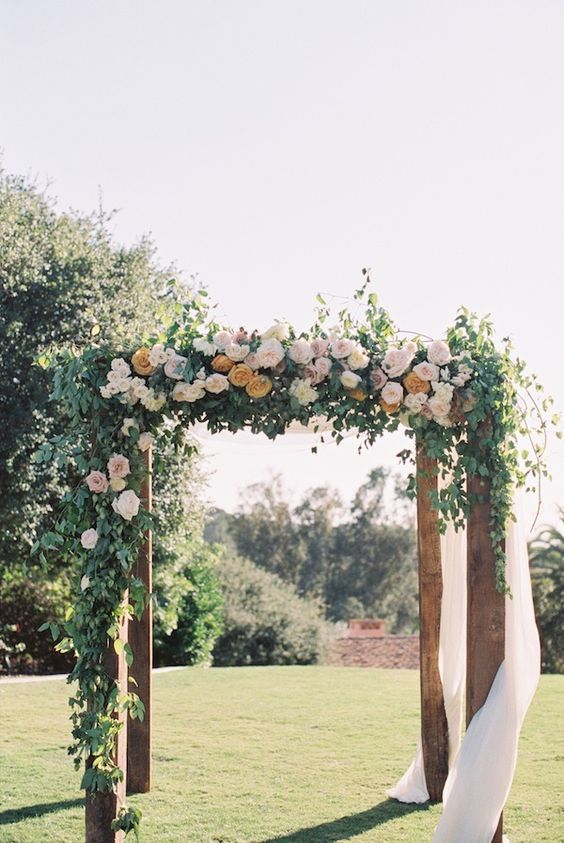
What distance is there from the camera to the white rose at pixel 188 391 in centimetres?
476

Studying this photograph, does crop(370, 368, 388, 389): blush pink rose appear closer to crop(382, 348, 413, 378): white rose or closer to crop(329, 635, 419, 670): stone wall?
crop(382, 348, 413, 378): white rose

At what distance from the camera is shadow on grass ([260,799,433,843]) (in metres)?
5.33

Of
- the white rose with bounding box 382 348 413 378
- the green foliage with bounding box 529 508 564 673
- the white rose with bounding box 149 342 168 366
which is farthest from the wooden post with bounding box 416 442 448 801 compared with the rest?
the green foliage with bounding box 529 508 564 673

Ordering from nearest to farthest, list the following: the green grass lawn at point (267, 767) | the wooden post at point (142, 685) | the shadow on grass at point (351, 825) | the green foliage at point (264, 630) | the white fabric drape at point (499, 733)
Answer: the white fabric drape at point (499, 733) < the shadow on grass at point (351, 825) < the green grass lawn at point (267, 767) < the wooden post at point (142, 685) < the green foliage at point (264, 630)

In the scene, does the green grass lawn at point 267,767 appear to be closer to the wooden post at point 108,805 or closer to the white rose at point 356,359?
the wooden post at point 108,805

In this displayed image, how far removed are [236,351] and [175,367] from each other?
0.32m

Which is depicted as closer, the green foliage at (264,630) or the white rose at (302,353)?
the white rose at (302,353)

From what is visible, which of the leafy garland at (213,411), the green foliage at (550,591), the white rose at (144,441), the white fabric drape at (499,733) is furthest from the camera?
the green foliage at (550,591)

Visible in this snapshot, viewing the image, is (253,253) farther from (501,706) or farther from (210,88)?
(501,706)

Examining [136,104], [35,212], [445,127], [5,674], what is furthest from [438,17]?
[5,674]

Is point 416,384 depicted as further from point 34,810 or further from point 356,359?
point 34,810

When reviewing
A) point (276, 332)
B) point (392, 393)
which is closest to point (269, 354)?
point (276, 332)

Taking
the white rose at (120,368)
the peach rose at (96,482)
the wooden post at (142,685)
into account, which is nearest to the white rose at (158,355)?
the white rose at (120,368)

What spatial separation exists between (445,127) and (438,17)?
3.17 ft
